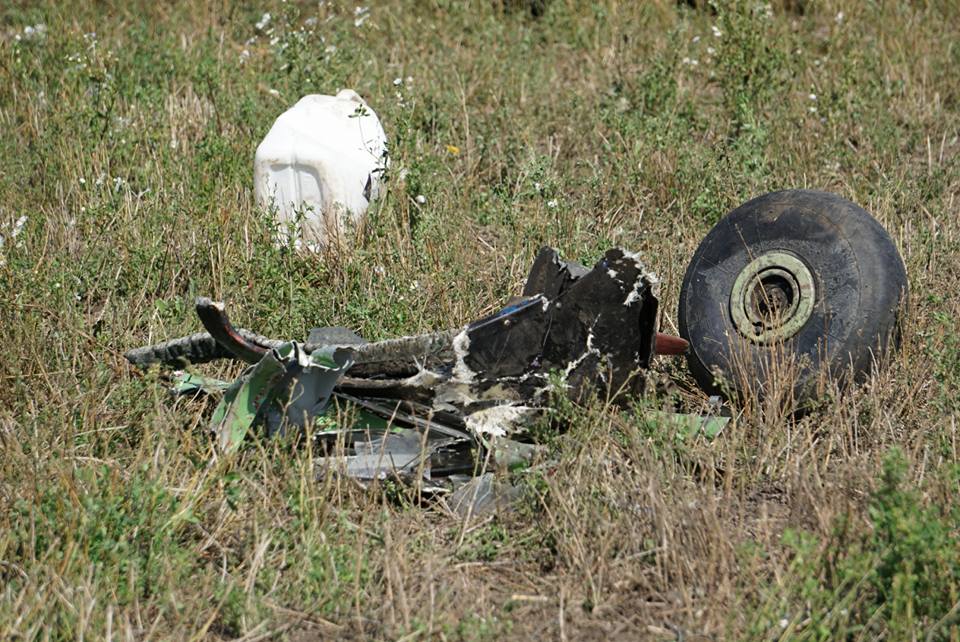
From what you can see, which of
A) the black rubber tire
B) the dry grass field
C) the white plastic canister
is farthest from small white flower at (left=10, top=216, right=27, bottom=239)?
the black rubber tire

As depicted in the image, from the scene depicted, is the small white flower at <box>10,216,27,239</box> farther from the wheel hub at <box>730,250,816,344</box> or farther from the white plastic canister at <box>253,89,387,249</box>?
the wheel hub at <box>730,250,816,344</box>

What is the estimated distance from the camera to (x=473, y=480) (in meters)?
4.10

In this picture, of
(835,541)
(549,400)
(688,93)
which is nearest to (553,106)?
(688,93)

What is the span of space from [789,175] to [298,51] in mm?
3092

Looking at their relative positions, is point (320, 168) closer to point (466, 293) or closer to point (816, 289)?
point (466, 293)

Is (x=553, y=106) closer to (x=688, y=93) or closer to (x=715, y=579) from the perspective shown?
(x=688, y=93)

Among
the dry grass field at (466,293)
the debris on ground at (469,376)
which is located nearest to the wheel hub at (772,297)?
the dry grass field at (466,293)

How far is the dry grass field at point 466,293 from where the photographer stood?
336 cm

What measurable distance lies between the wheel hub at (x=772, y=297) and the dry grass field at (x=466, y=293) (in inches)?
14.2

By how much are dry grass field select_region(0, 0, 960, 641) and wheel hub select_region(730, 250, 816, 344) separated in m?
0.36

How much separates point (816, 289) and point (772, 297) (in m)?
0.22

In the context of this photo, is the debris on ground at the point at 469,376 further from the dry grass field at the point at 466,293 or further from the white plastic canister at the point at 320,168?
the white plastic canister at the point at 320,168

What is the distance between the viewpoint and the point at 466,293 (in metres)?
5.45

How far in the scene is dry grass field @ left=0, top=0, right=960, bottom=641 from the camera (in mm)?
3361
